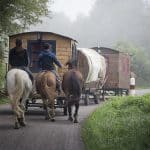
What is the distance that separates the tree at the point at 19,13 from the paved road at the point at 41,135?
11.1 m

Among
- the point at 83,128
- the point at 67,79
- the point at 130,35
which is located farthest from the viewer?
the point at 130,35

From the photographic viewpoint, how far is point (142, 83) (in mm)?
65812

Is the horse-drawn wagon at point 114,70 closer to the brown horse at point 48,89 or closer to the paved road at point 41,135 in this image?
the brown horse at point 48,89

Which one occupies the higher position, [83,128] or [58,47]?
[58,47]

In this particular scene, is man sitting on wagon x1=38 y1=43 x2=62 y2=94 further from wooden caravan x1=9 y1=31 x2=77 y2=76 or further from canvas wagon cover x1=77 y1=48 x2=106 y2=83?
canvas wagon cover x1=77 y1=48 x2=106 y2=83

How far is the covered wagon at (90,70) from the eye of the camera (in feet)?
80.7

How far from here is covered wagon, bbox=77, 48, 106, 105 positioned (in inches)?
969

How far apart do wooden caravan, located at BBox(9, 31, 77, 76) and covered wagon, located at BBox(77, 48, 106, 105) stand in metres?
4.37

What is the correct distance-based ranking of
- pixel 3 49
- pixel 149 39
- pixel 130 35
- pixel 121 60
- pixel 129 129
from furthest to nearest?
pixel 130 35
pixel 149 39
pixel 121 60
pixel 3 49
pixel 129 129

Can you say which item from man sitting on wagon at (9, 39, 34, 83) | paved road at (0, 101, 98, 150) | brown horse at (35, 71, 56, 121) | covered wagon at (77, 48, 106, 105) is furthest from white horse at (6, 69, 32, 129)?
covered wagon at (77, 48, 106, 105)

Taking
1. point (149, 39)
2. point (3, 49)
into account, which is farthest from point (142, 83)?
point (3, 49)

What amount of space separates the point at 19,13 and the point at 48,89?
40.3ft

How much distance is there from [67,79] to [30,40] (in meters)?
3.43

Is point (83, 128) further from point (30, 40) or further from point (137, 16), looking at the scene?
point (137, 16)
